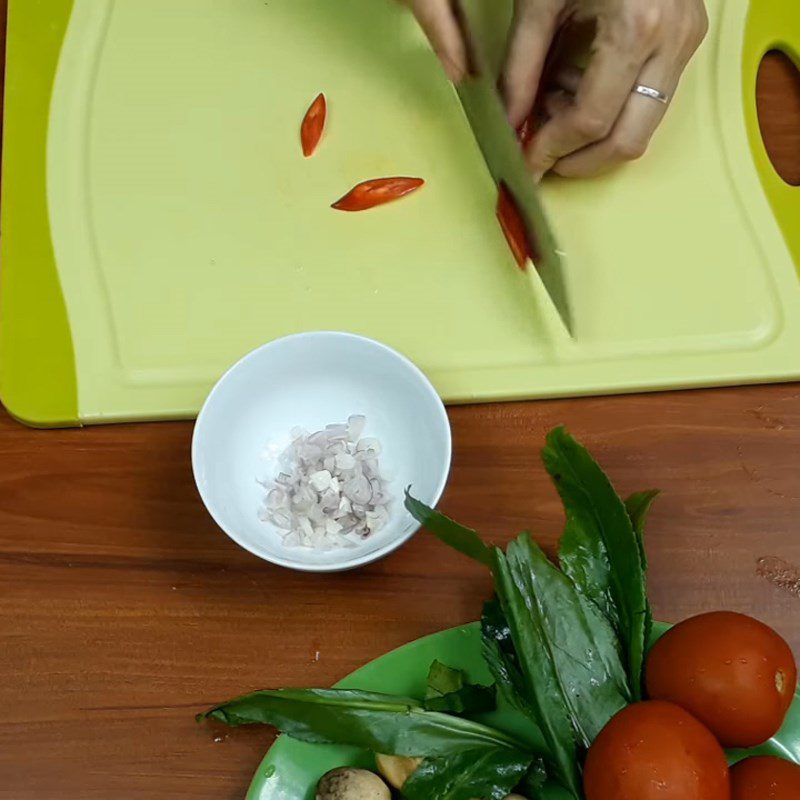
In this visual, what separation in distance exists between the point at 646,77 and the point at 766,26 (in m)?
0.28

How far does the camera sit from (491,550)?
75 centimetres

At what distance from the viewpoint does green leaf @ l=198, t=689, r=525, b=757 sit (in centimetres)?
76

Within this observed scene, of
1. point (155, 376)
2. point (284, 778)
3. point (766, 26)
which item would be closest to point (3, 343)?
point (155, 376)

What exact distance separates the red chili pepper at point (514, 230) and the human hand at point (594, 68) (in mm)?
46

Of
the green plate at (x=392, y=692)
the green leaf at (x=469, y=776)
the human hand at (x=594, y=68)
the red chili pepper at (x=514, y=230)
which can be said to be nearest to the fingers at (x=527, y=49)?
the human hand at (x=594, y=68)

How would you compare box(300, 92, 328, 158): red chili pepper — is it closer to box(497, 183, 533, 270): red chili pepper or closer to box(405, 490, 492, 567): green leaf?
box(497, 183, 533, 270): red chili pepper

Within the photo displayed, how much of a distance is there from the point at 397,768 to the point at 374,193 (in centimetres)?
64

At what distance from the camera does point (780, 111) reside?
1.12 m

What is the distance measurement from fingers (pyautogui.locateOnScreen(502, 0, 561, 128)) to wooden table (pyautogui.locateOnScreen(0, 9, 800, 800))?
35 centimetres

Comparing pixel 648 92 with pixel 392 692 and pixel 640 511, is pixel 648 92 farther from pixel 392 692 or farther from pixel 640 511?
pixel 392 692

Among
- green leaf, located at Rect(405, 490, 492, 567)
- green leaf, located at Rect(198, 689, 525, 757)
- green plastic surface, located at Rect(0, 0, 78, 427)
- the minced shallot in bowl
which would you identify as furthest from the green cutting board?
green leaf, located at Rect(198, 689, 525, 757)

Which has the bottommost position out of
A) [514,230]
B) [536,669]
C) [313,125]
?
[536,669]

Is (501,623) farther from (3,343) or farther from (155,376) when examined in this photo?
(3,343)

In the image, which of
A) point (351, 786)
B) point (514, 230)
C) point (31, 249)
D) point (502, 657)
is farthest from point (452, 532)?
point (31, 249)
